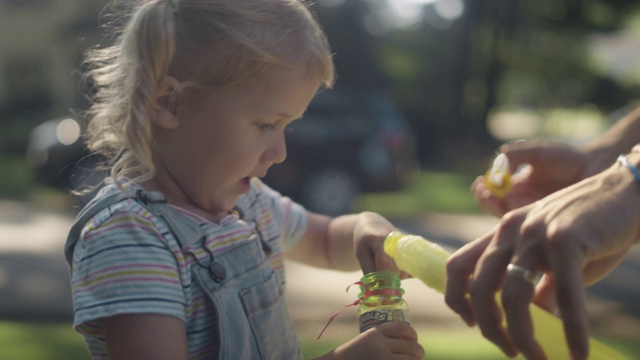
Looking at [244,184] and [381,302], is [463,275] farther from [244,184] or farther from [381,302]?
[244,184]

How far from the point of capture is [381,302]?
166 centimetres

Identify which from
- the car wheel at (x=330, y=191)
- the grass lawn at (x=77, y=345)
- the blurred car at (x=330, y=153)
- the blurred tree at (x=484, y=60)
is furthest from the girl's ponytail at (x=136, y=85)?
the blurred tree at (x=484, y=60)

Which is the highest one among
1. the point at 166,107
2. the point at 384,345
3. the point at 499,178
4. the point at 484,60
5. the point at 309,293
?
the point at 484,60

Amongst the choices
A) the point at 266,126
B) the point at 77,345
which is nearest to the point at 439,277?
the point at 266,126

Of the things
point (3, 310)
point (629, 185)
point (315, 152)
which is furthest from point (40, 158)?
point (629, 185)

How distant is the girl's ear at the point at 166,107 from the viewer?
1780 mm

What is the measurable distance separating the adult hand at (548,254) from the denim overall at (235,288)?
0.51m

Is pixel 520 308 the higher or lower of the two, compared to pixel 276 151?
A: lower

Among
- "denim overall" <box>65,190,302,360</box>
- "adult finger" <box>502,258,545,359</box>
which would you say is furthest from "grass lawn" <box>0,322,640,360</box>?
"adult finger" <box>502,258,545,359</box>

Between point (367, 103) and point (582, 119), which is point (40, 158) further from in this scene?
point (582, 119)

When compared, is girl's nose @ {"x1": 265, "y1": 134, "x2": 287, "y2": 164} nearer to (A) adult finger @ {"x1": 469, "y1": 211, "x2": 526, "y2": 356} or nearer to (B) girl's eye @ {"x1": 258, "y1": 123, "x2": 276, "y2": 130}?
(B) girl's eye @ {"x1": 258, "y1": 123, "x2": 276, "y2": 130}

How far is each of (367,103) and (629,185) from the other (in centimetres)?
955

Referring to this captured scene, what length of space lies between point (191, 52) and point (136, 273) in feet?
1.62

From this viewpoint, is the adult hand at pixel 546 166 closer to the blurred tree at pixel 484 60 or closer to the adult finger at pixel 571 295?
the adult finger at pixel 571 295
